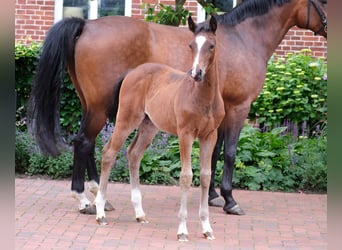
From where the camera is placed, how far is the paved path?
4.38 meters

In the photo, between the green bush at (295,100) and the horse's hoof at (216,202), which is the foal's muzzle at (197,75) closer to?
the horse's hoof at (216,202)

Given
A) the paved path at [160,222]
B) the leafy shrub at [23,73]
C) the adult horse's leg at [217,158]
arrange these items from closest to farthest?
the paved path at [160,222], the adult horse's leg at [217,158], the leafy shrub at [23,73]

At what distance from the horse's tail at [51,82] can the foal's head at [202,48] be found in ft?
5.53

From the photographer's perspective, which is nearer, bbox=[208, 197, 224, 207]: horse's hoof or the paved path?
the paved path

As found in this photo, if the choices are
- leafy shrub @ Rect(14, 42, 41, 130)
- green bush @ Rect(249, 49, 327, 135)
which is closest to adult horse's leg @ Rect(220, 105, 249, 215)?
green bush @ Rect(249, 49, 327, 135)

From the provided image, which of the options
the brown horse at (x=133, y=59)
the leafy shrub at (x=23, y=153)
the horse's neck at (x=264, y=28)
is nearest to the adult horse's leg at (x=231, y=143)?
the brown horse at (x=133, y=59)

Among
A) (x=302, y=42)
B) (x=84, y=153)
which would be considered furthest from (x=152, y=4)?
(x=84, y=153)

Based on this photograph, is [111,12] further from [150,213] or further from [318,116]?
[150,213]

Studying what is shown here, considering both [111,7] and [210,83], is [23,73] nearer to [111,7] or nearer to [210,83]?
[111,7]

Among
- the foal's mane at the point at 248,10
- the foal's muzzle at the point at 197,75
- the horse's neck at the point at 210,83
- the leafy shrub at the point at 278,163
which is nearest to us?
the foal's muzzle at the point at 197,75

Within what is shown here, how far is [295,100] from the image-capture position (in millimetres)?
8094

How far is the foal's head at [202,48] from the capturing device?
3.76m

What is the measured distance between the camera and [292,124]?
818cm

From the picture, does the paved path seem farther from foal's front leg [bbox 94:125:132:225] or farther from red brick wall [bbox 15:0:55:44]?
red brick wall [bbox 15:0:55:44]
